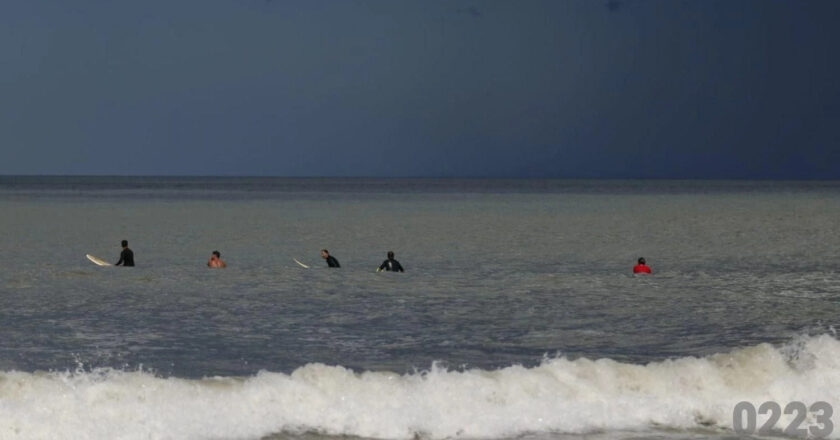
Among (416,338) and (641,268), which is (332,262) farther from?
(416,338)

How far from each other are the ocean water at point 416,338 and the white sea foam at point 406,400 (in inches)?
1.1

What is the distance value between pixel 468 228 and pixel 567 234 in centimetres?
791

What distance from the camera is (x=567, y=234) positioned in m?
55.5

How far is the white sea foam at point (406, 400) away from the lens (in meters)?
11.3

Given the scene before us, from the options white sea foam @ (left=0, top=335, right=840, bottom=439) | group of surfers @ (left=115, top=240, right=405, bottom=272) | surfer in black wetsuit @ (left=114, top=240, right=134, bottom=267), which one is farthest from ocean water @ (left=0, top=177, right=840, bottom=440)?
surfer in black wetsuit @ (left=114, top=240, right=134, bottom=267)

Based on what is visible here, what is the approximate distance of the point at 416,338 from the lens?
19859mm

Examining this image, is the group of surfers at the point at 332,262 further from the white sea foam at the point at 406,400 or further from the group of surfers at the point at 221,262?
the white sea foam at the point at 406,400

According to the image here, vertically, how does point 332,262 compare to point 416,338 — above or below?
above

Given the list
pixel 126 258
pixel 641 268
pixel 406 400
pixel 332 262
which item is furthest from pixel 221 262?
pixel 406 400

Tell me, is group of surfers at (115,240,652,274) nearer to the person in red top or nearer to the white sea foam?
the person in red top

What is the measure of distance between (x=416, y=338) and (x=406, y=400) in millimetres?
7650

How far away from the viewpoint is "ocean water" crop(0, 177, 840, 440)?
11695 millimetres

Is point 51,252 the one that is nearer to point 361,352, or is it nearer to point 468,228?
point 468,228

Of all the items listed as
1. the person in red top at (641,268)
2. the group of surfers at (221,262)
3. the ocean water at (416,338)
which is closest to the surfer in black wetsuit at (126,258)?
the group of surfers at (221,262)
